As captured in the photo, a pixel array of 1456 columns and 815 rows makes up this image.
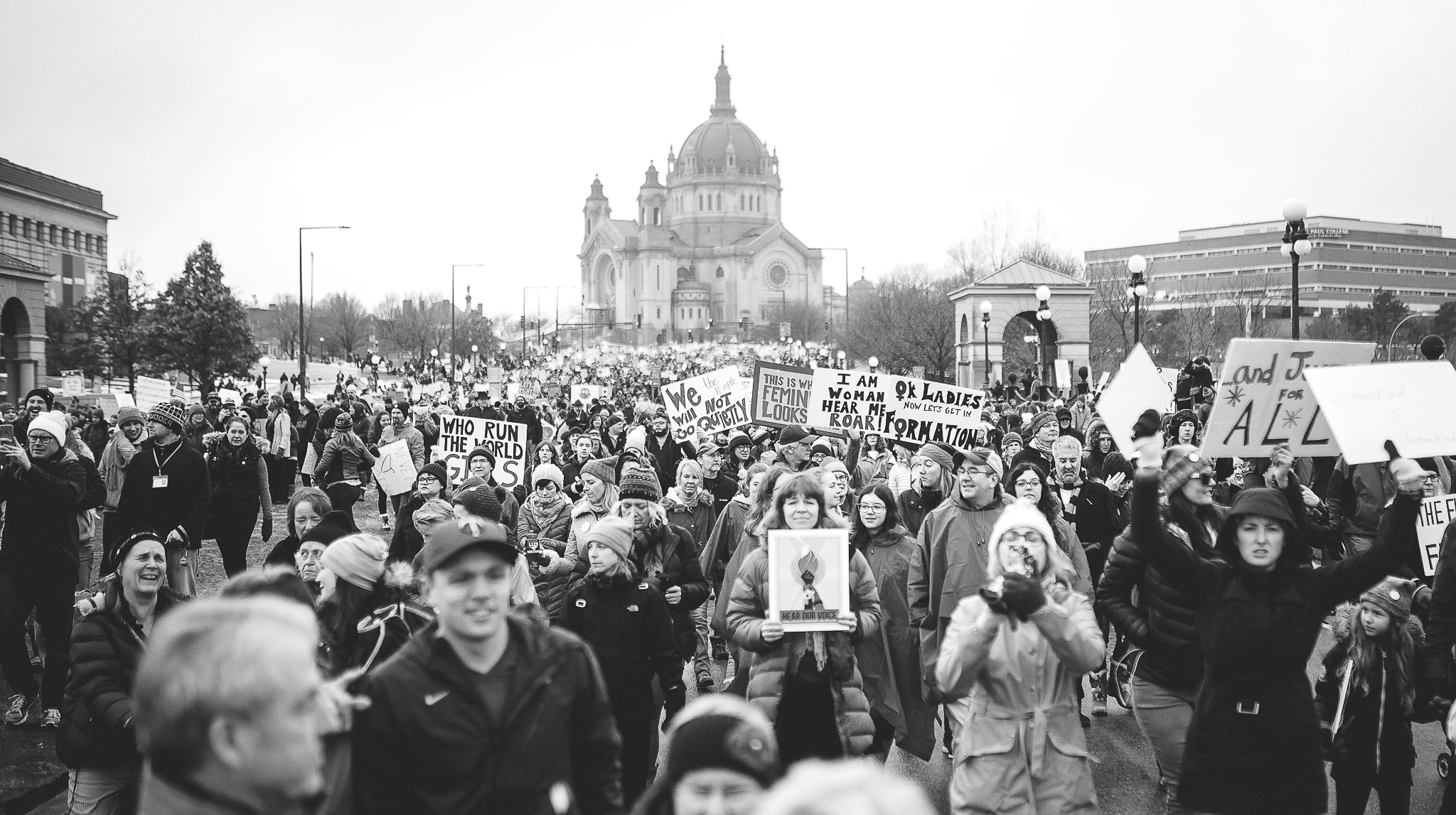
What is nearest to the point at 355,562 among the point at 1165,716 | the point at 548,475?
A: the point at 1165,716

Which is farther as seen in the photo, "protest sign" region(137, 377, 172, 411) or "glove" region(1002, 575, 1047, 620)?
"protest sign" region(137, 377, 172, 411)

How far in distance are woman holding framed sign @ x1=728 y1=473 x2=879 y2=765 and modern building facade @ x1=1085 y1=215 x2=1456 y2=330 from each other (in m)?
108

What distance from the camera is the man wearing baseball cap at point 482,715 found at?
123 inches

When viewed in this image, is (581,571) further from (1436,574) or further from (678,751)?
(1436,574)

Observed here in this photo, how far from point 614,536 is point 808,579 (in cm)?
95

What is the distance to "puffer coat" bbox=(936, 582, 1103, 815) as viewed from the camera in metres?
4.45

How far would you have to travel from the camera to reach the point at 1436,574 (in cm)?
614

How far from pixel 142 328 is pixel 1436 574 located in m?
41.3

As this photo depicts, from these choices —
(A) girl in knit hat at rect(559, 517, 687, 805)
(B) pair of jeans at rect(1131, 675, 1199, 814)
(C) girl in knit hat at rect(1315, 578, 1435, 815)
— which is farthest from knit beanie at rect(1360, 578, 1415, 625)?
(A) girl in knit hat at rect(559, 517, 687, 805)

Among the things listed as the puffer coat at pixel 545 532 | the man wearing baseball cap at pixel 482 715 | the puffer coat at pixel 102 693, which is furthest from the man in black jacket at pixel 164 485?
the man wearing baseball cap at pixel 482 715

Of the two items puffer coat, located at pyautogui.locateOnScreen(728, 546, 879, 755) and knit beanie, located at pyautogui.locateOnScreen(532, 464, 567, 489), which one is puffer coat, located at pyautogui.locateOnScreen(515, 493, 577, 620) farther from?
puffer coat, located at pyautogui.locateOnScreen(728, 546, 879, 755)

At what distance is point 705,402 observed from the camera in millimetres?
15281

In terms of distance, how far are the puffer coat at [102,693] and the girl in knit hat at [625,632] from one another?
1.90m

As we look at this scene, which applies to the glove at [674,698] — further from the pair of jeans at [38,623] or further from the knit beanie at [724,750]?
the pair of jeans at [38,623]
